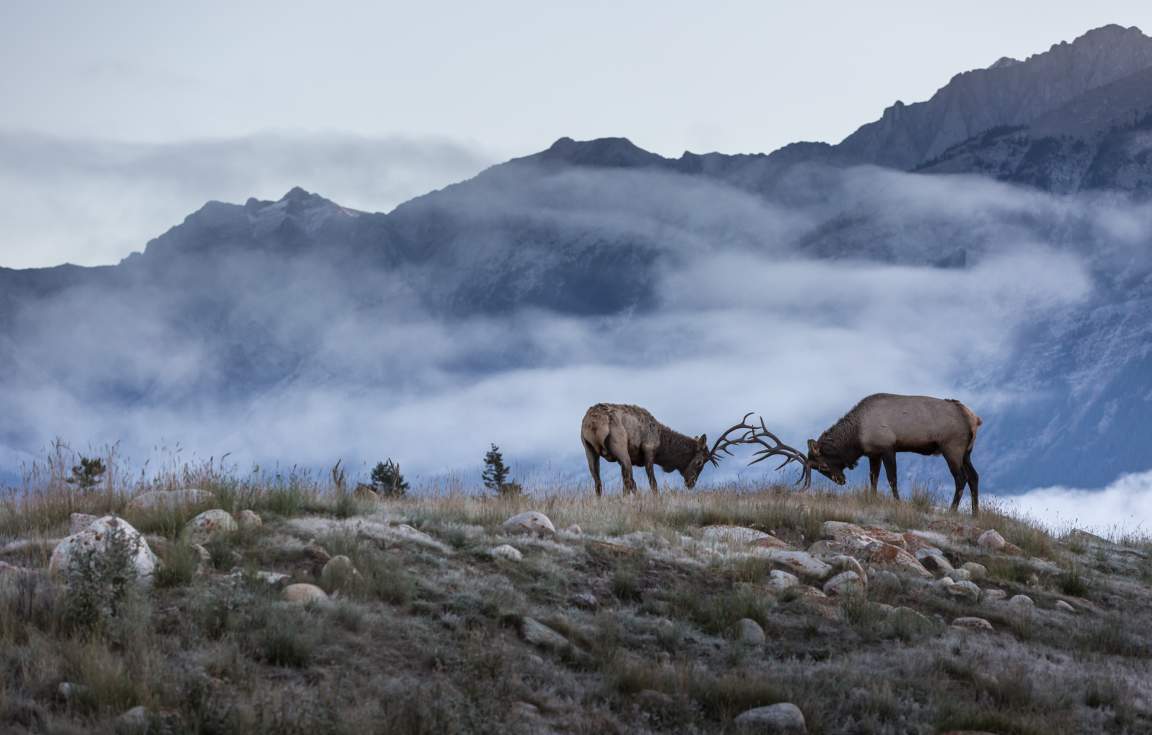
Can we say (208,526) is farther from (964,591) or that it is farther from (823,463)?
(823,463)

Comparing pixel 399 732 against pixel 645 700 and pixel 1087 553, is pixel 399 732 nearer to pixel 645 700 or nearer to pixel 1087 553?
pixel 645 700

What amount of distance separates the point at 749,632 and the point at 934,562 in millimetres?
5448

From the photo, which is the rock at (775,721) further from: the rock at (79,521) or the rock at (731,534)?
the rock at (79,521)

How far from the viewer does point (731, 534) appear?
15.6m

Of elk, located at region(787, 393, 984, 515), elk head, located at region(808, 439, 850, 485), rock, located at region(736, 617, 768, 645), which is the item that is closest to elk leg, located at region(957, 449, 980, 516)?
elk, located at region(787, 393, 984, 515)

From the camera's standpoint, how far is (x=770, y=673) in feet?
32.0

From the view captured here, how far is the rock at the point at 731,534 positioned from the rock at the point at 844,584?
189cm

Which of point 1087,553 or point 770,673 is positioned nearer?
point 770,673

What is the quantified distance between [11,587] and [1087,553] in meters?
16.3

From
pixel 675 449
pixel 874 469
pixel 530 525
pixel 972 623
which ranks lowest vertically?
pixel 972 623

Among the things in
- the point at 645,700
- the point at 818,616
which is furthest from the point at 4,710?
the point at 818,616

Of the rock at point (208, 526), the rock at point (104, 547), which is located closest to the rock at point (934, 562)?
the rock at point (208, 526)

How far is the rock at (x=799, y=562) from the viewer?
13616 millimetres

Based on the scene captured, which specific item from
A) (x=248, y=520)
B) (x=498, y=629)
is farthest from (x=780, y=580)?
(x=248, y=520)
